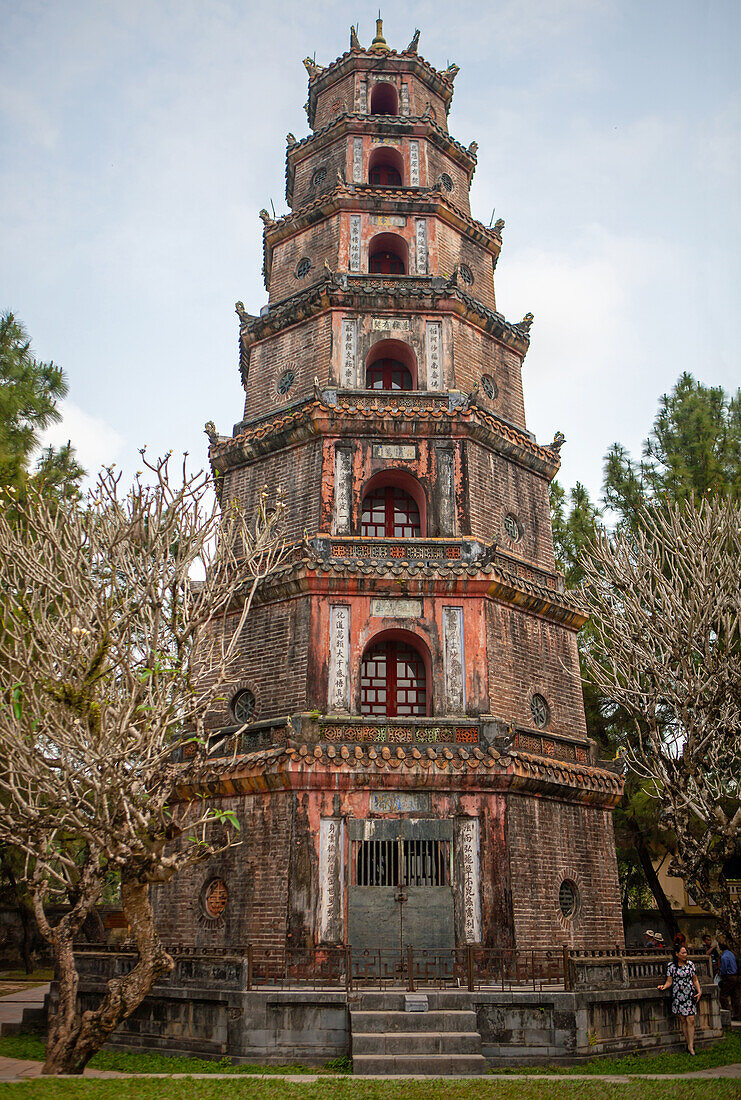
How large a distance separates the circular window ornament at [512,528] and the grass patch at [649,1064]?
9437 millimetres

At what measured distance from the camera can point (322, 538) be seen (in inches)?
659

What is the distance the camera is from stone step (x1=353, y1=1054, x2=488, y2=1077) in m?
10.7

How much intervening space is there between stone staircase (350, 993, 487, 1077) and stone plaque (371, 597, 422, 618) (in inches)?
259

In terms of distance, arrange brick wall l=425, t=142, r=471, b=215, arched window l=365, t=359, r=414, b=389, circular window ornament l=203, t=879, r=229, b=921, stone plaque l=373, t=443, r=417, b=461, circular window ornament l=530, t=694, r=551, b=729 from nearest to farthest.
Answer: circular window ornament l=203, t=879, r=229, b=921
circular window ornament l=530, t=694, r=551, b=729
stone plaque l=373, t=443, r=417, b=461
arched window l=365, t=359, r=414, b=389
brick wall l=425, t=142, r=471, b=215

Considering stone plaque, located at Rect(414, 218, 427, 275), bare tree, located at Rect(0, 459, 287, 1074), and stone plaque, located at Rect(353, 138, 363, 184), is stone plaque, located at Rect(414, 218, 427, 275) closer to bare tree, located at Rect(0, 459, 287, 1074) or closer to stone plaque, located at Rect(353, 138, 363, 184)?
stone plaque, located at Rect(353, 138, 363, 184)

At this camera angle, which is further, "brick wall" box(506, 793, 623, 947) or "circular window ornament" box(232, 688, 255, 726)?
"circular window ornament" box(232, 688, 255, 726)

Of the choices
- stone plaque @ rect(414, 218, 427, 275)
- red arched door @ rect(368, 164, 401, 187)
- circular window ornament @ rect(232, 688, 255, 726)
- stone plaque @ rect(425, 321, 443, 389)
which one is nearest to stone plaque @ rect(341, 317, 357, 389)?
stone plaque @ rect(425, 321, 443, 389)

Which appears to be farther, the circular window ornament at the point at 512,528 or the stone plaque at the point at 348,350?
the stone plaque at the point at 348,350

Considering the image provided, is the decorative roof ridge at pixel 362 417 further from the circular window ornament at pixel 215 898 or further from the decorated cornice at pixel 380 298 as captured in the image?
the circular window ornament at pixel 215 898

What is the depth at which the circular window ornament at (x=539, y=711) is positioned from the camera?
55.6 feet

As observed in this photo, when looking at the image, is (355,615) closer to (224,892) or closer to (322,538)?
(322,538)

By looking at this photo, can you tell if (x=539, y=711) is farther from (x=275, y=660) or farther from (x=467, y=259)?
(x=467, y=259)

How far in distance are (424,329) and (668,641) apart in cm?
851

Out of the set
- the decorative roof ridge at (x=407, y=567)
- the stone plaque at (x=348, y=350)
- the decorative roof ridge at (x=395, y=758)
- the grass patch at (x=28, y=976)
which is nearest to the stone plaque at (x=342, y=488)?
the decorative roof ridge at (x=407, y=567)
